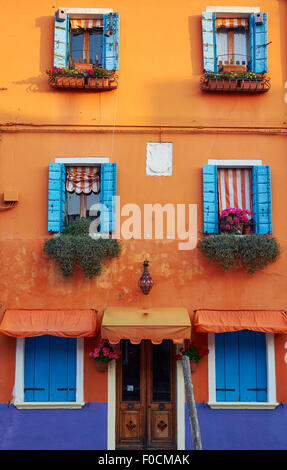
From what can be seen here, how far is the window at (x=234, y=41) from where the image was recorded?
8602 millimetres

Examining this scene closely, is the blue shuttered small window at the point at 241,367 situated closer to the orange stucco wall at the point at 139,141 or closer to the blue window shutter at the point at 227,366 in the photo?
the blue window shutter at the point at 227,366

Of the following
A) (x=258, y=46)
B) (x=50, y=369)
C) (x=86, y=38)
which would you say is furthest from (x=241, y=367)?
(x=86, y=38)

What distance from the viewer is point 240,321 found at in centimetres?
760

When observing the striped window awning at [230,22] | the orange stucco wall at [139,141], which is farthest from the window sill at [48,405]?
the striped window awning at [230,22]

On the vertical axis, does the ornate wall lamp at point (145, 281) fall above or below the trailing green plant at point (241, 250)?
below

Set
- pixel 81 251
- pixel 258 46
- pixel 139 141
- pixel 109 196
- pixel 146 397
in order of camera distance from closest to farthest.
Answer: pixel 81 251 < pixel 146 397 < pixel 109 196 < pixel 139 141 < pixel 258 46

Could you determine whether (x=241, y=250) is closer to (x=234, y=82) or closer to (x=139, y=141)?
(x=139, y=141)

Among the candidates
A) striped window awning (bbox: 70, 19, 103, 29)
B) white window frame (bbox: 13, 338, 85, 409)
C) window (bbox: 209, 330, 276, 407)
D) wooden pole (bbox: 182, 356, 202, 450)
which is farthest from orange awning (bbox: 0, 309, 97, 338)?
striped window awning (bbox: 70, 19, 103, 29)

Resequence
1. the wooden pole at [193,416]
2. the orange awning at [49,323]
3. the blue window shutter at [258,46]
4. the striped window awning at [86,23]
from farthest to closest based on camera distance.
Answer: the striped window awning at [86,23] → the blue window shutter at [258,46] → the orange awning at [49,323] → the wooden pole at [193,416]

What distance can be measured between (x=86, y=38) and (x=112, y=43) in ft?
2.58

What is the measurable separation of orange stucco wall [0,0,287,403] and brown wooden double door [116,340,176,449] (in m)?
0.57

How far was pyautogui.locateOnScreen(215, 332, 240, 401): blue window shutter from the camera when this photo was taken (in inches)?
313

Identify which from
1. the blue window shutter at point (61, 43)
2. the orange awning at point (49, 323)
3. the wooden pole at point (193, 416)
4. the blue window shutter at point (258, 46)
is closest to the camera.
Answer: the wooden pole at point (193, 416)
